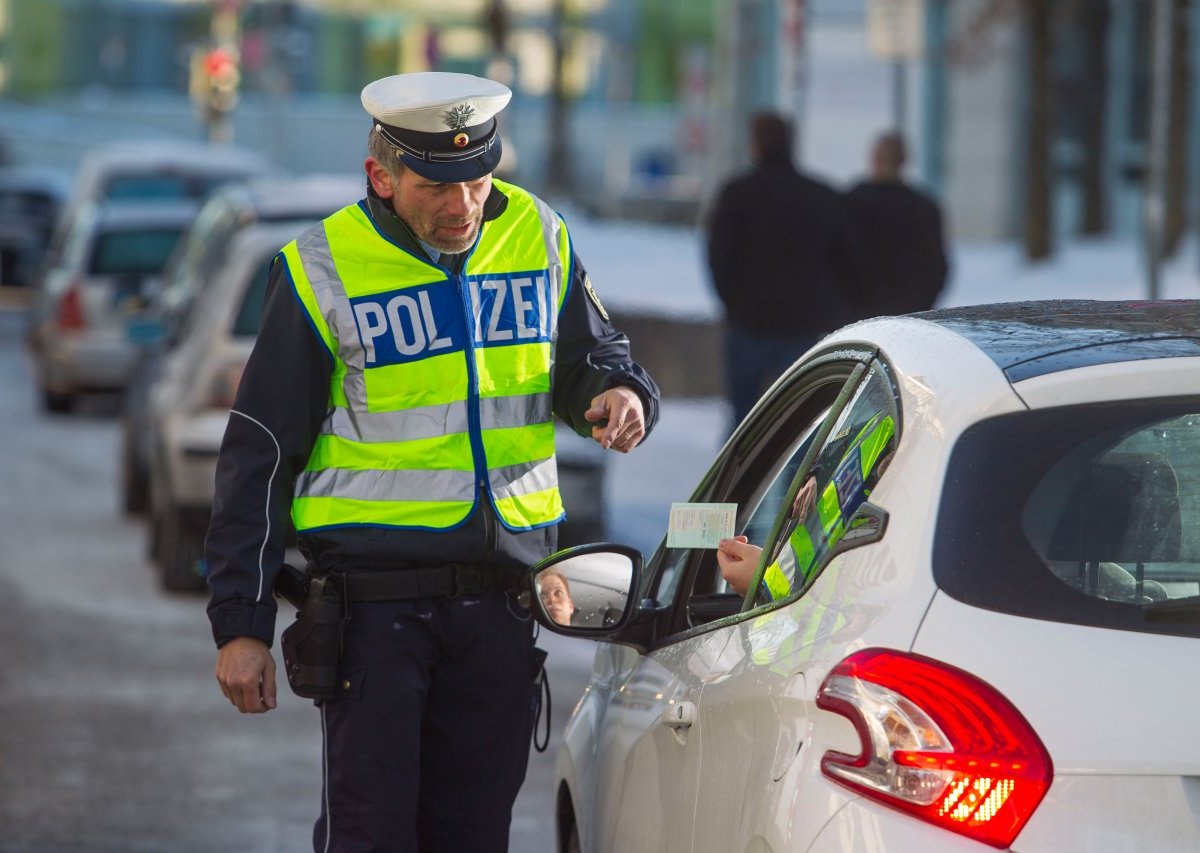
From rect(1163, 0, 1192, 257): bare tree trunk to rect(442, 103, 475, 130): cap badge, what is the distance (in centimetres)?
2079

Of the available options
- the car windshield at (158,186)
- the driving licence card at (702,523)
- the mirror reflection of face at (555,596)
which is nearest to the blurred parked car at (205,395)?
the mirror reflection of face at (555,596)

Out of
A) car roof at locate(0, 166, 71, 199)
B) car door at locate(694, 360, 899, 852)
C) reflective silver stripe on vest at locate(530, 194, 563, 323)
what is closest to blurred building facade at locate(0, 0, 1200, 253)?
car roof at locate(0, 166, 71, 199)

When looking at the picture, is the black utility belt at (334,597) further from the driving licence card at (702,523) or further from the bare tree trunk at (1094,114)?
the bare tree trunk at (1094,114)

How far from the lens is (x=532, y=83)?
7300 cm

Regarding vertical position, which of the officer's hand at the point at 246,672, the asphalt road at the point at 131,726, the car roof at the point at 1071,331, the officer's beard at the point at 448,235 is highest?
the car roof at the point at 1071,331

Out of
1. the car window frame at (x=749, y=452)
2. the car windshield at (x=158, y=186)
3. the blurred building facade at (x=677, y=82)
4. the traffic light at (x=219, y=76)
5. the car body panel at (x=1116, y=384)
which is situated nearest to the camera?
the car body panel at (x=1116, y=384)

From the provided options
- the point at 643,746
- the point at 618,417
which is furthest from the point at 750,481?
the point at 643,746

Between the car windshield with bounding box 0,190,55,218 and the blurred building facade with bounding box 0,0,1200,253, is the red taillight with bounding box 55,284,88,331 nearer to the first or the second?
the blurred building facade with bounding box 0,0,1200,253

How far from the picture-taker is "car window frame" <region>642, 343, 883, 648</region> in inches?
148

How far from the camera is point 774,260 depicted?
11047mm

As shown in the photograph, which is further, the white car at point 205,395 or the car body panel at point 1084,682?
the white car at point 205,395

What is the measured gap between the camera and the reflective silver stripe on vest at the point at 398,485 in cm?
412

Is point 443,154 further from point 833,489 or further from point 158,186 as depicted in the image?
point 158,186

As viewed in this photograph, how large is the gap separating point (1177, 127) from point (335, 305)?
2163 cm
